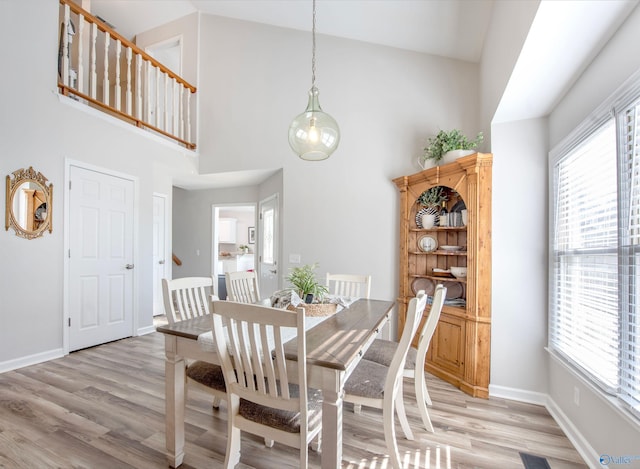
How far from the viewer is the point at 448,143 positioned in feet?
9.25

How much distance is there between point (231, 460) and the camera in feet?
4.68

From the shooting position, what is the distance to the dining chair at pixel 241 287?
2.51 metres

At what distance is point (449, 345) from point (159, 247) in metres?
4.48

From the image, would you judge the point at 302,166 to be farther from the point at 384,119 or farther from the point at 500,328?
the point at 500,328

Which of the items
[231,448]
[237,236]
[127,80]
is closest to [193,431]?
[231,448]

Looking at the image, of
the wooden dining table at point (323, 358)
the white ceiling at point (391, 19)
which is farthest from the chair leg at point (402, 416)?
the white ceiling at point (391, 19)

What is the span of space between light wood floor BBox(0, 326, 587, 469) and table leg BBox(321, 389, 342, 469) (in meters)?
0.53

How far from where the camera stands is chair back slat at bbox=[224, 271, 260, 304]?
2.51m

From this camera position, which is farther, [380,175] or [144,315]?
[144,315]

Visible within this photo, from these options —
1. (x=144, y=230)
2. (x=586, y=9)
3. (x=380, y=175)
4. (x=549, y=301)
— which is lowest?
(x=549, y=301)

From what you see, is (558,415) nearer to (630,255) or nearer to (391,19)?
(630,255)

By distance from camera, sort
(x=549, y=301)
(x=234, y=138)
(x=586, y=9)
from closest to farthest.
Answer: (x=586, y=9) < (x=549, y=301) < (x=234, y=138)

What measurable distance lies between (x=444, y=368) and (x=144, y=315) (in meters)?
3.79

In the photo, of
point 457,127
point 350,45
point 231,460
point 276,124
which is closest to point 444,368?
point 231,460
